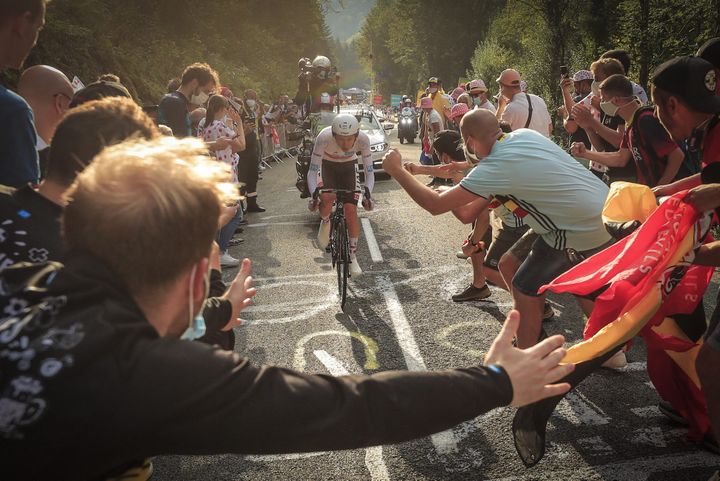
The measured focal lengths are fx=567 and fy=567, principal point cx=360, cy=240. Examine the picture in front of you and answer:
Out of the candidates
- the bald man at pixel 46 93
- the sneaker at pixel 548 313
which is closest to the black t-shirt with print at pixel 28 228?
the bald man at pixel 46 93

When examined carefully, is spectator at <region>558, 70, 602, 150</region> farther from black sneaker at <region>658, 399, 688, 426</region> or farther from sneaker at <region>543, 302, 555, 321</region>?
black sneaker at <region>658, 399, 688, 426</region>

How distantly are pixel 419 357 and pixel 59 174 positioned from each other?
324 centimetres

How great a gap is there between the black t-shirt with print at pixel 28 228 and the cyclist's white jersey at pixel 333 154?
202 inches

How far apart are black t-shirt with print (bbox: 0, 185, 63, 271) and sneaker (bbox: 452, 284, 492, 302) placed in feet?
14.9

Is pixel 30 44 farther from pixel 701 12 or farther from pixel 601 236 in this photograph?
pixel 701 12

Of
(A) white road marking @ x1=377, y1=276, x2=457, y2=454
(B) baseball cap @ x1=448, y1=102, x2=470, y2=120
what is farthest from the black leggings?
(A) white road marking @ x1=377, y1=276, x2=457, y2=454

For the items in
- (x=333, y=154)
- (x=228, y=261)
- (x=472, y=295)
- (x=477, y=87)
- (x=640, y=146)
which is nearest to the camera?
(x=640, y=146)

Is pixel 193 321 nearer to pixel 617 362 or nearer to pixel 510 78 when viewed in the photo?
pixel 617 362

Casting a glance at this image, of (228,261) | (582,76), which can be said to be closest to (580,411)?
(228,261)

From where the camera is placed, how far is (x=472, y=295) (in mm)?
6000

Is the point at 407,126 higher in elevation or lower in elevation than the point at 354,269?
lower

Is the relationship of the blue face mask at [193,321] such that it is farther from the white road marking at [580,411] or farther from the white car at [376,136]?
the white car at [376,136]

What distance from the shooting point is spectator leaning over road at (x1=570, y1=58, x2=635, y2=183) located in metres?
5.33

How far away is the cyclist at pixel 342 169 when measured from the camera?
6.93 meters
